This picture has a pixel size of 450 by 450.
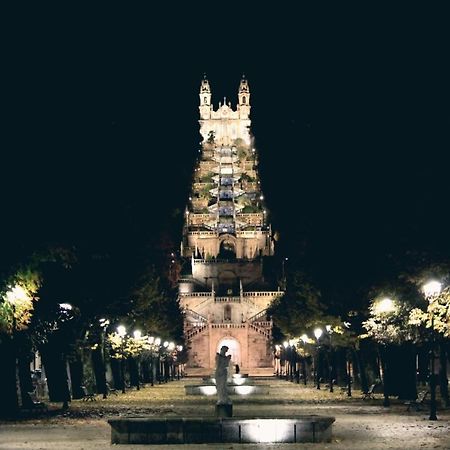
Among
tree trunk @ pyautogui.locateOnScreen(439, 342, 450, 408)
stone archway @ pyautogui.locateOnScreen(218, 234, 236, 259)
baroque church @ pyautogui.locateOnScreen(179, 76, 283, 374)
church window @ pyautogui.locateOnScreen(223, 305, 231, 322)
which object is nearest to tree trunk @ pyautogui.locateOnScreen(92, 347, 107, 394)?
tree trunk @ pyautogui.locateOnScreen(439, 342, 450, 408)

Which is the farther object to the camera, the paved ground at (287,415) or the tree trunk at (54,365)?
the tree trunk at (54,365)

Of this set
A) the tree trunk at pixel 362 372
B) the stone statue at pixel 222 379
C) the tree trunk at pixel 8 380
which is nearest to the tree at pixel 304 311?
the tree trunk at pixel 362 372

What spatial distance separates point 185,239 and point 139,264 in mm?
140978

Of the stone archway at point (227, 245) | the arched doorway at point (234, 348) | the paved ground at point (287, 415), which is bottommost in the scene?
the paved ground at point (287, 415)

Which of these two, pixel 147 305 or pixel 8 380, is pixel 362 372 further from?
pixel 8 380

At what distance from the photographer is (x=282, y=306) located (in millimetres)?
104312

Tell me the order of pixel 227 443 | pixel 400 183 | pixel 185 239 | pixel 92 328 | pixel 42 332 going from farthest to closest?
1. pixel 185 239
2. pixel 92 328
3. pixel 400 183
4. pixel 42 332
5. pixel 227 443

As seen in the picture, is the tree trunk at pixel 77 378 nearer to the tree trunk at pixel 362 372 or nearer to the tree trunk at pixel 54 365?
the tree trunk at pixel 54 365

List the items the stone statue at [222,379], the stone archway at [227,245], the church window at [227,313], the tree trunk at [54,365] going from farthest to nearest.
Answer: the stone archway at [227,245] → the church window at [227,313] → the tree trunk at [54,365] → the stone statue at [222,379]

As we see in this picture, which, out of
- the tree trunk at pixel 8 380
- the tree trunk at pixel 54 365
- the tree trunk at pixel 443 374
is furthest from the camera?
the tree trunk at pixel 54 365

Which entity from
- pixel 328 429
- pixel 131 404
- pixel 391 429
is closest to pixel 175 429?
pixel 328 429

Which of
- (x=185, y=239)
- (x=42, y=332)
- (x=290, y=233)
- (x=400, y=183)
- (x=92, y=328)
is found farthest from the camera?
(x=185, y=239)

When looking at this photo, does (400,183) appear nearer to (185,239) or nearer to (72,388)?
(72,388)

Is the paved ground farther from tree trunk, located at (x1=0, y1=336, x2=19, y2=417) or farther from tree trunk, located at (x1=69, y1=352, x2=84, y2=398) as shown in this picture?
tree trunk, located at (x1=69, y1=352, x2=84, y2=398)
